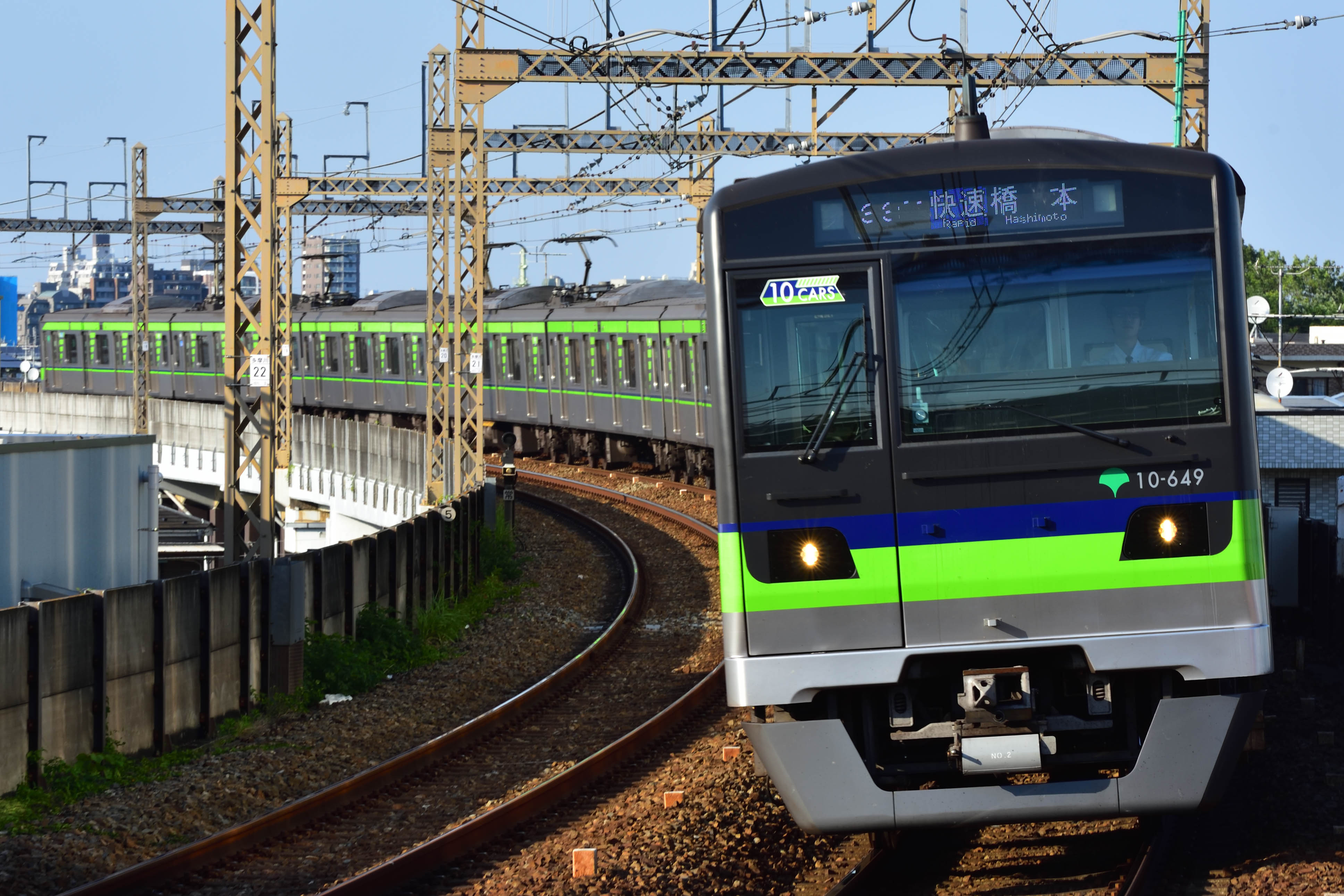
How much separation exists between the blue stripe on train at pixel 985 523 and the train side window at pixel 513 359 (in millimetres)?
28714

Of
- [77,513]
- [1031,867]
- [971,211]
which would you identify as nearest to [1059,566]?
[971,211]

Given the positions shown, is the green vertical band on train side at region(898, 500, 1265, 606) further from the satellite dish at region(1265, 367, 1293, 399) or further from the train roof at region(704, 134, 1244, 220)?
the satellite dish at region(1265, 367, 1293, 399)

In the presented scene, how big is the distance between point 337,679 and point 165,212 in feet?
94.3

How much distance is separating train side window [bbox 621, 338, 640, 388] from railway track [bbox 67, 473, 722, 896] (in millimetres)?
15363

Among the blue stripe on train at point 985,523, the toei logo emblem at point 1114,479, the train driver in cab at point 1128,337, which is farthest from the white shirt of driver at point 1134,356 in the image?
the blue stripe on train at point 985,523

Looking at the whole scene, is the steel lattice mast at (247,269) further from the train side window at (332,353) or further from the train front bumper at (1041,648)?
the train side window at (332,353)

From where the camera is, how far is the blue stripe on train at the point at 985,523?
249 inches

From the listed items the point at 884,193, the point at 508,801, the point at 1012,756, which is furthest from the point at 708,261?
the point at 508,801

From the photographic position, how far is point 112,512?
14047mm

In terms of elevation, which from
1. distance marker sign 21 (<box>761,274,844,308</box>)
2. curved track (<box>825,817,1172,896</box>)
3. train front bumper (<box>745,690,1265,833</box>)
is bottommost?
curved track (<box>825,817,1172,896</box>)

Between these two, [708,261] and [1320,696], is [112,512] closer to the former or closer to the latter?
[708,261]

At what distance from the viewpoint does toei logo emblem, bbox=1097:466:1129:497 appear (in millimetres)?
6324

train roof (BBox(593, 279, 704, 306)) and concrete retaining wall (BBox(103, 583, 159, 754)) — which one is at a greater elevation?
train roof (BBox(593, 279, 704, 306))

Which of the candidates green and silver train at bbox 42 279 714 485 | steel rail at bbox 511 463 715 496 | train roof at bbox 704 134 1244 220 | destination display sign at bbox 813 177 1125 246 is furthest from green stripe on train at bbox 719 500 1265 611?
steel rail at bbox 511 463 715 496
